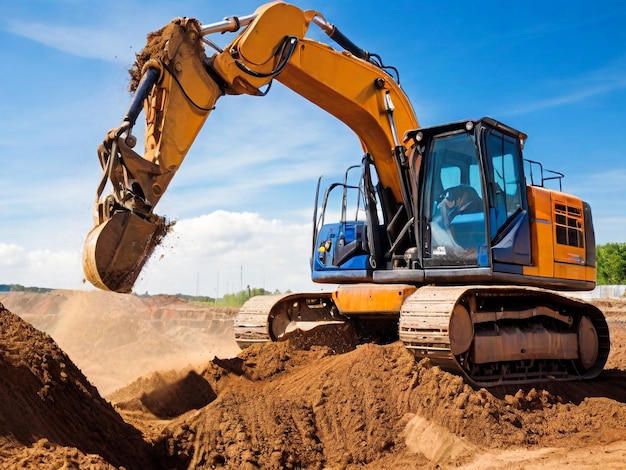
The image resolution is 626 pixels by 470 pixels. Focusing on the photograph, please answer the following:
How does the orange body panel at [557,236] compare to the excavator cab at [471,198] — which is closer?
the excavator cab at [471,198]

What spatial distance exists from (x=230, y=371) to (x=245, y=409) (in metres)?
1.11

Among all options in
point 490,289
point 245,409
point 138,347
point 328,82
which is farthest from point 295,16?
point 138,347

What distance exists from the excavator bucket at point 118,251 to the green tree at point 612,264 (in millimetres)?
41847

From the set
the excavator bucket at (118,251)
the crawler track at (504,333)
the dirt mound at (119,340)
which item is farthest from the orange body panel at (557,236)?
the excavator bucket at (118,251)

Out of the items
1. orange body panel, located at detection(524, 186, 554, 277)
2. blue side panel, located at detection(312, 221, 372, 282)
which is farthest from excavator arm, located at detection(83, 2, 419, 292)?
orange body panel, located at detection(524, 186, 554, 277)

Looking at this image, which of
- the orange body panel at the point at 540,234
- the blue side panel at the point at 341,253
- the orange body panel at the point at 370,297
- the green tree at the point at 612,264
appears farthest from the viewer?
the green tree at the point at 612,264

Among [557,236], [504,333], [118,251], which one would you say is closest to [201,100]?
[118,251]

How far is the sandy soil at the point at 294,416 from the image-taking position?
4598mm

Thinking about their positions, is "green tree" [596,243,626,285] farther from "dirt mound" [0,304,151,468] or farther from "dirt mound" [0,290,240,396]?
"dirt mound" [0,304,151,468]

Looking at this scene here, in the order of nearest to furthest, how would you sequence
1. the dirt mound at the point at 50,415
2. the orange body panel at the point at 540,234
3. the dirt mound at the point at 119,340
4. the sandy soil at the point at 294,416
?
the dirt mound at the point at 50,415 → the sandy soil at the point at 294,416 → the orange body panel at the point at 540,234 → the dirt mound at the point at 119,340

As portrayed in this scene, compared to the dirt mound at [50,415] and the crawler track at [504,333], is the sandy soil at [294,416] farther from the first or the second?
the crawler track at [504,333]

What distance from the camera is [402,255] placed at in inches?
315

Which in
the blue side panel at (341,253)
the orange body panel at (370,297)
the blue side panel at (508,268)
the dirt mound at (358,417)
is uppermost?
the blue side panel at (341,253)

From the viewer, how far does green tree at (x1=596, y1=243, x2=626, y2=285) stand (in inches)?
1704
